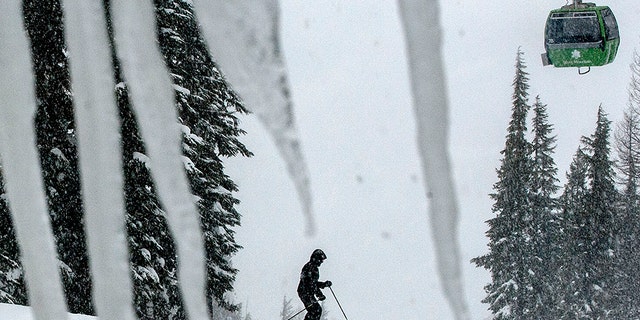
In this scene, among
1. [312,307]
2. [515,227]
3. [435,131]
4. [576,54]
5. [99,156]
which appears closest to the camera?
[435,131]

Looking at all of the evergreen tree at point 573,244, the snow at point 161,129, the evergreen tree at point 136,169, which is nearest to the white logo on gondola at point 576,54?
the evergreen tree at point 136,169

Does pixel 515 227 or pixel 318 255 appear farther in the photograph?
pixel 515 227

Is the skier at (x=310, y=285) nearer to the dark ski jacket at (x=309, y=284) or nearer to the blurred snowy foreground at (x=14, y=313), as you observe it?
the dark ski jacket at (x=309, y=284)

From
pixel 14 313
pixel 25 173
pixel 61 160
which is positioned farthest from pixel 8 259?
pixel 25 173

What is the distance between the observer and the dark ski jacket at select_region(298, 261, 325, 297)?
31.0ft

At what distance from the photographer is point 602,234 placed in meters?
30.0

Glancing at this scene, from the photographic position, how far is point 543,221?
2766 cm

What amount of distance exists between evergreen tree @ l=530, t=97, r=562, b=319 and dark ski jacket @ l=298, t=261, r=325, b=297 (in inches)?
735

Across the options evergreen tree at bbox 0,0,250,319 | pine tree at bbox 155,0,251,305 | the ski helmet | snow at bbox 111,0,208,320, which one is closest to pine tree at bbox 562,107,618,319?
pine tree at bbox 155,0,251,305

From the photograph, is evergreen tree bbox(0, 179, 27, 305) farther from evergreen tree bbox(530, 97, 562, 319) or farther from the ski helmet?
evergreen tree bbox(530, 97, 562, 319)

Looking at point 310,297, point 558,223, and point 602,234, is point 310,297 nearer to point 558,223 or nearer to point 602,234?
point 558,223

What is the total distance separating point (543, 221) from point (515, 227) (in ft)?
4.37

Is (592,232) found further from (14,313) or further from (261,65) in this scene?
(261,65)

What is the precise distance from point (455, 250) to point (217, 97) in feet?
37.4
